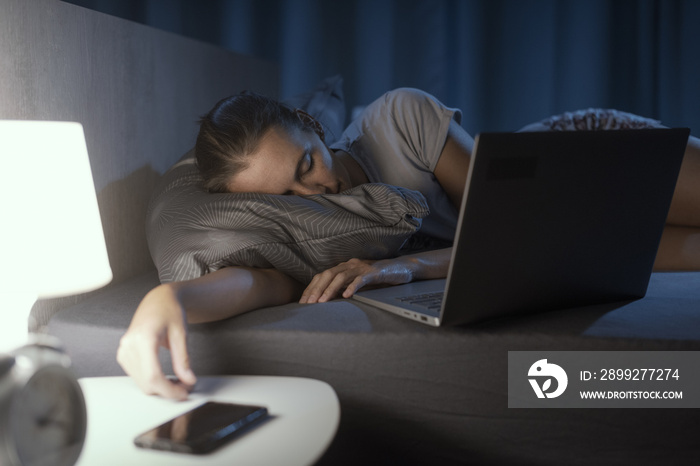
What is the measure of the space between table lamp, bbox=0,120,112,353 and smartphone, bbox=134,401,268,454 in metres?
0.26

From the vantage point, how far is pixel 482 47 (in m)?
2.78

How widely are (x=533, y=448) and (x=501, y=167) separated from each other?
1.25 feet

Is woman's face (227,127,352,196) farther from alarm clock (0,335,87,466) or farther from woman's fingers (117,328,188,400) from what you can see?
alarm clock (0,335,87,466)

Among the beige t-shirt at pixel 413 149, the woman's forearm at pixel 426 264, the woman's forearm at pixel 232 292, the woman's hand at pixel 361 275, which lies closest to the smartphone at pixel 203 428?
the woman's forearm at pixel 232 292

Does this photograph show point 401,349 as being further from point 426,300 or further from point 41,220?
point 41,220

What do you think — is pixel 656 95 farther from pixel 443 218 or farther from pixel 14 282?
pixel 14 282

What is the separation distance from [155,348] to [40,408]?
6.4 inches

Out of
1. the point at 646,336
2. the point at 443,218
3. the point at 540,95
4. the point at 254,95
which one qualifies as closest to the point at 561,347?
the point at 646,336

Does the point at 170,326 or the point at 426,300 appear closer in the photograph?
the point at 170,326

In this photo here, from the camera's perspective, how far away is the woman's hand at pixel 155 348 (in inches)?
28.5

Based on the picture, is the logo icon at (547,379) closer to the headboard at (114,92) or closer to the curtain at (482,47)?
the headboard at (114,92)

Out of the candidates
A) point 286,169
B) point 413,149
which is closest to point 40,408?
point 286,169

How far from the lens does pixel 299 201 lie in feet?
3.85

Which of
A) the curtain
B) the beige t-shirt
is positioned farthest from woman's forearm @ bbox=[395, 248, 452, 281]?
the curtain
